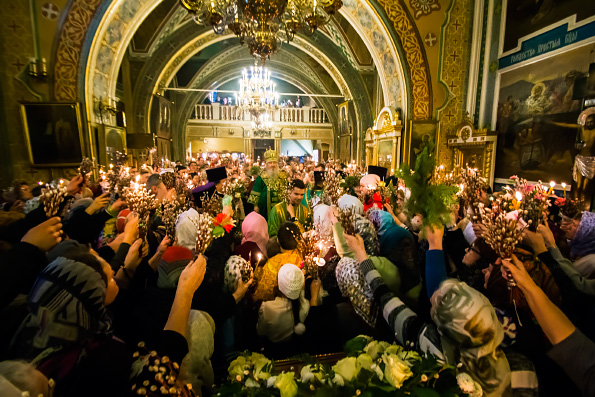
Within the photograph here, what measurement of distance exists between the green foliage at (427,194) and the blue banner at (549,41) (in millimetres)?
6859

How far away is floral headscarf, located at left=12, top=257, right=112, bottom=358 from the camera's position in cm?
108

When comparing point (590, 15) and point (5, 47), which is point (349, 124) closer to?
point (590, 15)

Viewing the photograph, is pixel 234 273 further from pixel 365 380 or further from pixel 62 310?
pixel 365 380

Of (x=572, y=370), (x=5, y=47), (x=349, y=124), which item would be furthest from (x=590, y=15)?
(x=5, y=47)

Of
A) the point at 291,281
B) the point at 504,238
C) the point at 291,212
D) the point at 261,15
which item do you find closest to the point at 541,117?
the point at 291,212

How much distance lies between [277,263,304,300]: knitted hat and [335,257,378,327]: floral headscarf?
14.2 inches

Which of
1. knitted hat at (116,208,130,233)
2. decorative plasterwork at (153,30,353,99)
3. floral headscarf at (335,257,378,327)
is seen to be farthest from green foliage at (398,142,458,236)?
decorative plasterwork at (153,30,353,99)

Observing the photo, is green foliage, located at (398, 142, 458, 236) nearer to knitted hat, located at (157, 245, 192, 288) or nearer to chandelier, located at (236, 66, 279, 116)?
knitted hat, located at (157, 245, 192, 288)

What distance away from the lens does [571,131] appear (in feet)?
19.4

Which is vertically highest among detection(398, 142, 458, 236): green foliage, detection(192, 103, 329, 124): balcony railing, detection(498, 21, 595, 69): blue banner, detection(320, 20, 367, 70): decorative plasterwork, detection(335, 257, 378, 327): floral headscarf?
detection(320, 20, 367, 70): decorative plasterwork

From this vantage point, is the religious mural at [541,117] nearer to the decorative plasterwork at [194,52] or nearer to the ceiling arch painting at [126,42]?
the ceiling arch painting at [126,42]

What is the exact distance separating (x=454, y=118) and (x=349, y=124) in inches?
307

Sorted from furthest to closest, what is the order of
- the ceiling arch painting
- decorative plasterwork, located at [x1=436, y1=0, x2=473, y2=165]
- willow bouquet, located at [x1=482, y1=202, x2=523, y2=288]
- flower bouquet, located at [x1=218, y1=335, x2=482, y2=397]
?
decorative plasterwork, located at [x1=436, y1=0, x2=473, y2=165], the ceiling arch painting, willow bouquet, located at [x1=482, y1=202, x2=523, y2=288], flower bouquet, located at [x1=218, y1=335, x2=482, y2=397]

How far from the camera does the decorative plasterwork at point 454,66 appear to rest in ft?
28.4
